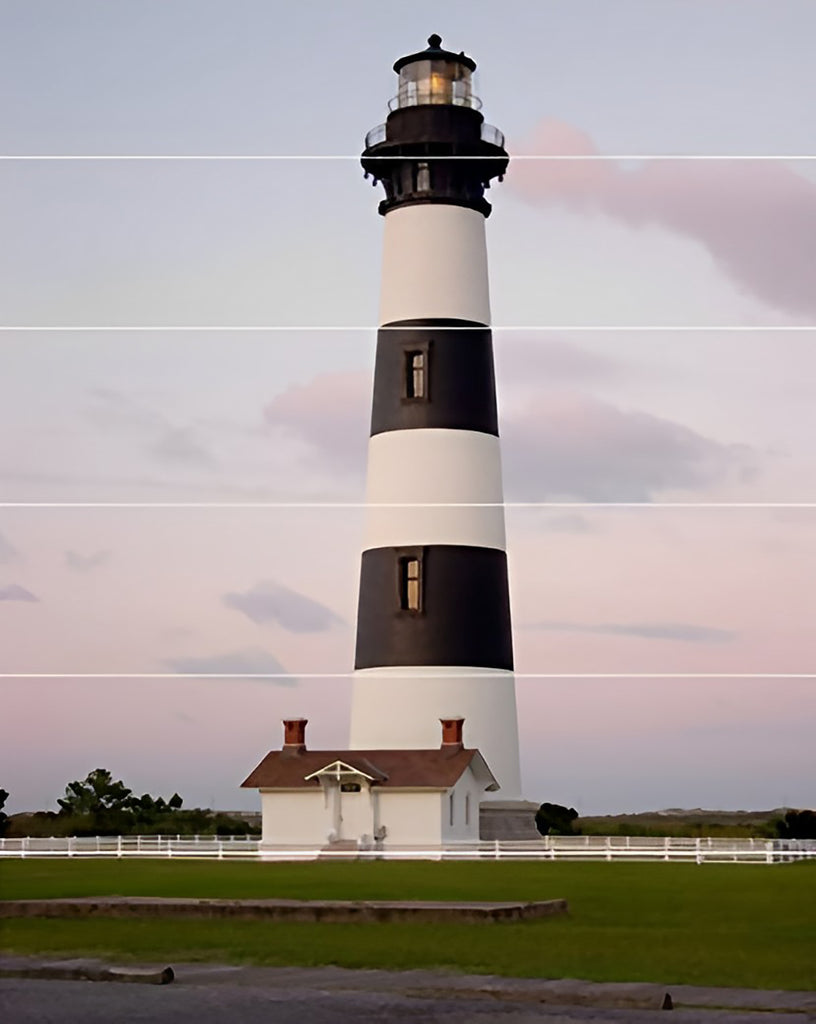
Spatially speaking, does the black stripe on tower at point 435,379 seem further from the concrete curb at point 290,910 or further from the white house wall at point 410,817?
the concrete curb at point 290,910

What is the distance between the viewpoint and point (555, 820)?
6247 cm

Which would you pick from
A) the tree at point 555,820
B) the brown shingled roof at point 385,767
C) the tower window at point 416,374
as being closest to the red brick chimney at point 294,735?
the brown shingled roof at point 385,767

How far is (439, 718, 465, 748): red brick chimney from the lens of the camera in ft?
136

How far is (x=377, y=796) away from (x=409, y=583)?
5179 millimetres

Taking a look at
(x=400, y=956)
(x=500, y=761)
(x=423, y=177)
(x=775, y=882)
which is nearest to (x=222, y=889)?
(x=775, y=882)

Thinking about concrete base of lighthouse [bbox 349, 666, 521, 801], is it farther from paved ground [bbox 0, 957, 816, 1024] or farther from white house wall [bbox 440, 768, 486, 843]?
paved ground [bbox 0, 957, 816, 1024]

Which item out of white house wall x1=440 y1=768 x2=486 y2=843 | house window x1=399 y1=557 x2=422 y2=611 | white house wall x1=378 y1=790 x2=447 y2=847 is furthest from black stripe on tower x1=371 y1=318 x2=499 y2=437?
white house wall x1=378 y1=790 x2=447 y2=847

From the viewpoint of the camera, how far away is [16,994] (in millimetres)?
11375

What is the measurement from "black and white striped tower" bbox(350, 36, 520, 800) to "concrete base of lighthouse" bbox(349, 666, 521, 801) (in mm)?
34

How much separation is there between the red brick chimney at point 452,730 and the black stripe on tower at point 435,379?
23.2 feet

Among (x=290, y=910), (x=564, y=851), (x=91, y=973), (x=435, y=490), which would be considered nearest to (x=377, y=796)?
(x=564, y=851)

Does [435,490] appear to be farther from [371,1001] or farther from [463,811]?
[371,1001]

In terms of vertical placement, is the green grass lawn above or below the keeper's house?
below

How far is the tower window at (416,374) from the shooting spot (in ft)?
140
